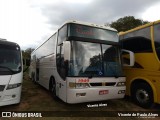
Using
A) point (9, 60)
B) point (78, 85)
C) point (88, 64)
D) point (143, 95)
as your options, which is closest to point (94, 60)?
point (88, 64)

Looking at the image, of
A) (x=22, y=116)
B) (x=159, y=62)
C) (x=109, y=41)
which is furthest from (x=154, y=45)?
(x=22, y=116)

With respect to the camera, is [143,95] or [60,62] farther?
[143,95]

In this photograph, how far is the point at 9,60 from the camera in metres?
6.34

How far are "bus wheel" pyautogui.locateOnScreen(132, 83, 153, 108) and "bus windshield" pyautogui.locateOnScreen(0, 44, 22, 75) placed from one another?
482cm

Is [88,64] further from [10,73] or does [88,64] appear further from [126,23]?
[126,23]

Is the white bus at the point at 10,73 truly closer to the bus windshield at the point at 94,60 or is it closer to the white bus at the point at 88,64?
the white bus at the point at 88,64

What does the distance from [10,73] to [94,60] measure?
9.79ft

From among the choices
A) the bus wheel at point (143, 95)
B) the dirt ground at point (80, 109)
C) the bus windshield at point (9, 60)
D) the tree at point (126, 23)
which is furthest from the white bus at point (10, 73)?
the tree at point (126, 23)

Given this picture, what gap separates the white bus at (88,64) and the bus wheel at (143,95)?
2.91 ft

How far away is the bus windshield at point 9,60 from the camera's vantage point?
6023 mm

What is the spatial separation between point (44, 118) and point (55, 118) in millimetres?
341

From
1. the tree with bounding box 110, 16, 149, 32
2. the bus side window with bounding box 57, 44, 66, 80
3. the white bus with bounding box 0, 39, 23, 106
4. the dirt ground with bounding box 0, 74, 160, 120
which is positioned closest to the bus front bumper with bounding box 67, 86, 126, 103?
the dirt ground with bounding box 0, 74, 160, 120

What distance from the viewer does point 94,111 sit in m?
6.28

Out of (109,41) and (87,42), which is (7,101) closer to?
(87,42)
